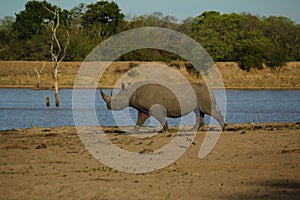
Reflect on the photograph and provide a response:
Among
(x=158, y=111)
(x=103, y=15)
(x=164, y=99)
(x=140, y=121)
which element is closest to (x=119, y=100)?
(x=140, y=121)

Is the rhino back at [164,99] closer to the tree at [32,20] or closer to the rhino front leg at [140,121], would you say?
the rhino front leg at [140,121]

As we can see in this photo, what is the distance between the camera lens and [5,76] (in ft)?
196

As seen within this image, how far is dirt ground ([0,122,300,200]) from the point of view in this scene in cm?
912

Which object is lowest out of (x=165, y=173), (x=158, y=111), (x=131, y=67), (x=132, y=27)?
(x=165, y=173)

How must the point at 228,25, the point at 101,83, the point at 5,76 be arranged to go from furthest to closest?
1. the point at 228,25
2. the point at 5,76
3. the point at 101,83

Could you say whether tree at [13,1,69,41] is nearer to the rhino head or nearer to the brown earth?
the brown earth

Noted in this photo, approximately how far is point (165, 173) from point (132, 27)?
233ft

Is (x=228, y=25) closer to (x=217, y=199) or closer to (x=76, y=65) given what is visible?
(x=76, y=65)

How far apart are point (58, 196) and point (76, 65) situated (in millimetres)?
51790

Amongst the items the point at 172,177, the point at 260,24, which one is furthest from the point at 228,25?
the point at 172,177

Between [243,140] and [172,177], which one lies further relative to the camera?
[243,140]

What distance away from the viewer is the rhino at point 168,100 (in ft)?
56.6

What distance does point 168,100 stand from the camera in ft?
56.7

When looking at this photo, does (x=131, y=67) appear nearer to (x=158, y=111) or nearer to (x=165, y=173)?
(x=158, y=111)
